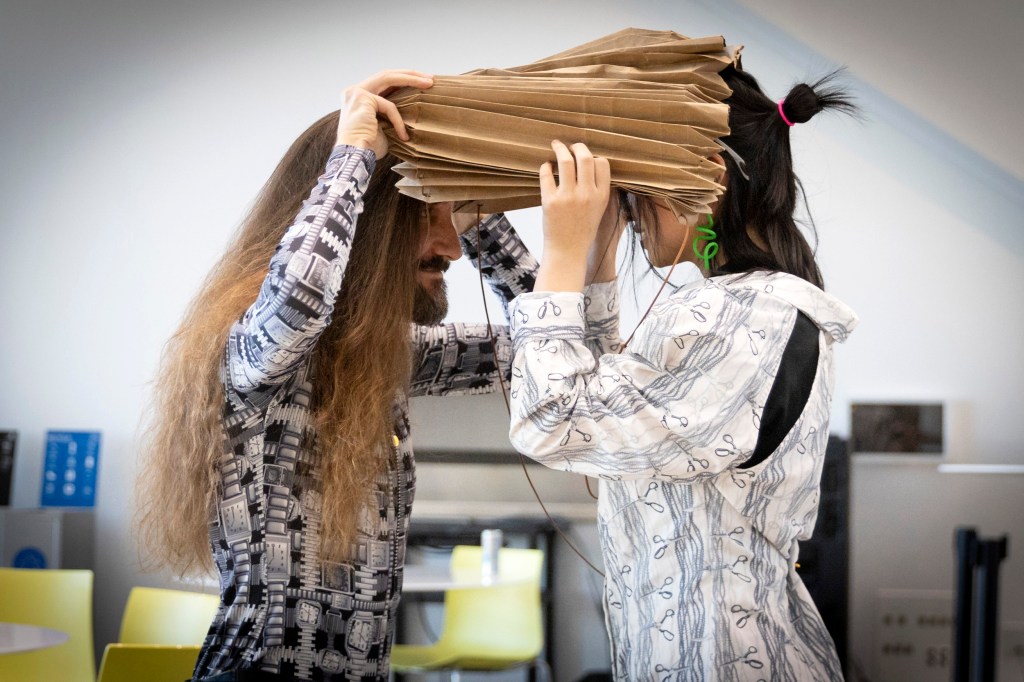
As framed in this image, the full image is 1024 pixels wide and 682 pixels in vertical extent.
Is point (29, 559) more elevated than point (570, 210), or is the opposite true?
point (570, 210)

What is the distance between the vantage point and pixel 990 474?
3305 mm

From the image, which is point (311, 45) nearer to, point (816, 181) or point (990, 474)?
point (816, 181)

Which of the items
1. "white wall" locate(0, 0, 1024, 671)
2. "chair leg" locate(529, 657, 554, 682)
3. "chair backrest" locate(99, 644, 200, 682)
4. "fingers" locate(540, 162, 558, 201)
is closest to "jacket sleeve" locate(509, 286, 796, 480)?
"fingers" locate(540, 162, 558, 201)

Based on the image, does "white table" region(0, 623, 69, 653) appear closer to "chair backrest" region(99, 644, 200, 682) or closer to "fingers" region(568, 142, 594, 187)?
"chair backrest" region(99, 644, 200, 682)

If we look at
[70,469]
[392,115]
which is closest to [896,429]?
[392,115]

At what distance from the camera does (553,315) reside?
1028 mm

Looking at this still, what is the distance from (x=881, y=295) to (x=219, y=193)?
258cm

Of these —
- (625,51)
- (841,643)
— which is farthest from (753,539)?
(841,643)

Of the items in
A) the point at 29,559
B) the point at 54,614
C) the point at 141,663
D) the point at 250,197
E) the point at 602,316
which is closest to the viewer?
the point at 602,316

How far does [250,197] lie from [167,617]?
1.77 meters

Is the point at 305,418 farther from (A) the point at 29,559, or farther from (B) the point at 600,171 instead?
(A) the point at 29,559

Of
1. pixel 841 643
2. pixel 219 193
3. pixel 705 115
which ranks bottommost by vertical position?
pixel 841 643

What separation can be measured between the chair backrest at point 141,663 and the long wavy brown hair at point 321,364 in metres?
0.69

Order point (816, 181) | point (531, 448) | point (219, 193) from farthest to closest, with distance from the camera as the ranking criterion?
point (219, 193), point (816, 181), point (531, 448)
